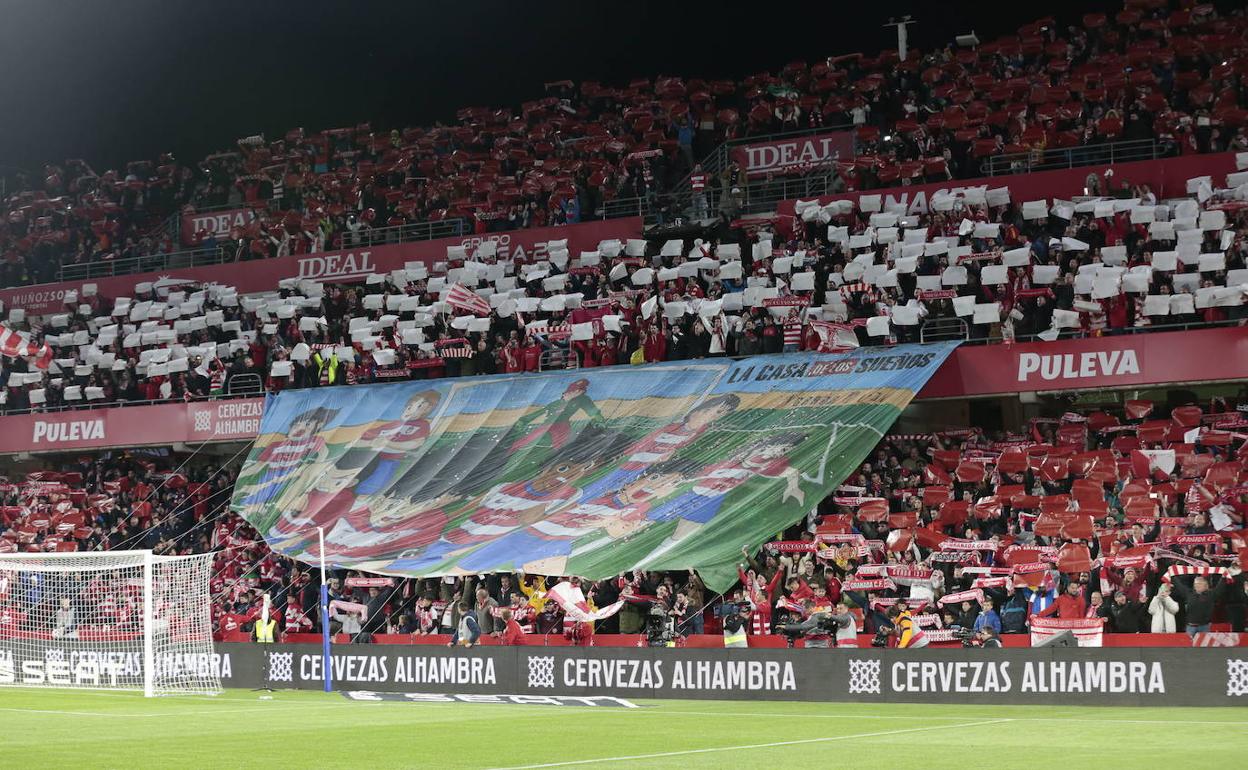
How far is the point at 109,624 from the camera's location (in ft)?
102

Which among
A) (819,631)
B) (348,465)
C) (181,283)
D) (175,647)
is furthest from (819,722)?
(181,283)

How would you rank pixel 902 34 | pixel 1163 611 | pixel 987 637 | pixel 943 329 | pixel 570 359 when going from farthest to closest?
pixel 902 34
pixel 570 359
pixel 943 329
pixel 987 637
pixel 1163 611

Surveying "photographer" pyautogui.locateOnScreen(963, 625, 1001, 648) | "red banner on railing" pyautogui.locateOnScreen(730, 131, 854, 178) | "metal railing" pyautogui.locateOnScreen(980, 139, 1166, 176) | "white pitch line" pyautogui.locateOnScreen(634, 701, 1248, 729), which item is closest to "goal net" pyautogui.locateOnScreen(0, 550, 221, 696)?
"white pitch line" pyautogui.locateOnScreen(634, 701, 1248, 729)

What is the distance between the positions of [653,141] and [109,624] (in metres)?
17.7

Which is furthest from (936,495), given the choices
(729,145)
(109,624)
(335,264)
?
(335,264)

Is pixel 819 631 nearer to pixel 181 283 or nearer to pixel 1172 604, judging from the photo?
pixel 1172 604

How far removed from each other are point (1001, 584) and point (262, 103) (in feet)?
111

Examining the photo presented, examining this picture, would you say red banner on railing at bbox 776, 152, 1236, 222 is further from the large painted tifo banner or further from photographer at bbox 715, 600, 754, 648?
photographer at bbox 715, 600, 754, 648

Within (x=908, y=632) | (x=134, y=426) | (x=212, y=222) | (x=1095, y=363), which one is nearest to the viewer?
(x=908, y=632)

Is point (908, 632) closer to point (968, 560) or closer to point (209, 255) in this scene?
point (968, 560)

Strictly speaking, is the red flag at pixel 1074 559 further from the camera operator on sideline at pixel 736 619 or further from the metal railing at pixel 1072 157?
the metal railing at pixel 1072 157

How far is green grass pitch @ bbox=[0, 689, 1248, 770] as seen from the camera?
45.2ft

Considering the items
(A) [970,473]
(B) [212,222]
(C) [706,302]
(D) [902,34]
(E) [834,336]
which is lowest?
(A) [970,473]

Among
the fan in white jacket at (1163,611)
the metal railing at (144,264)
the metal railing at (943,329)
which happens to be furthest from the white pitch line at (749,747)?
the metal railing at (144,264)
